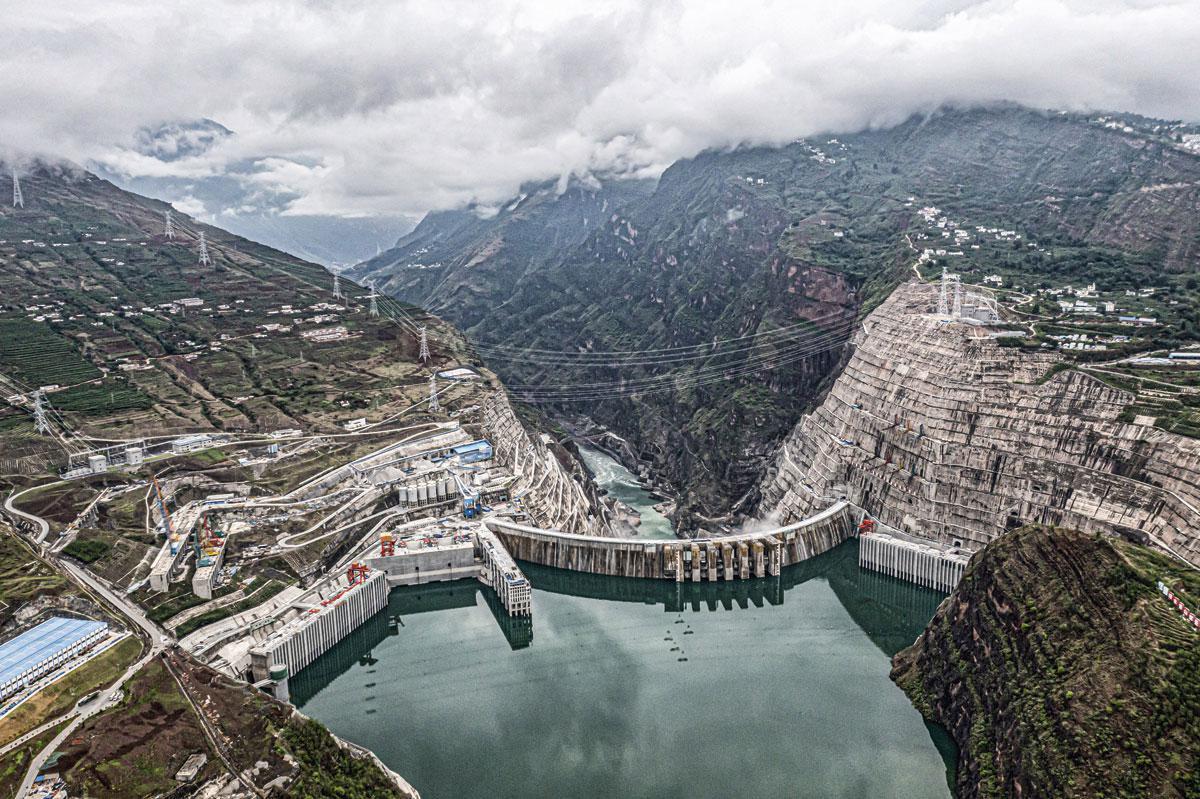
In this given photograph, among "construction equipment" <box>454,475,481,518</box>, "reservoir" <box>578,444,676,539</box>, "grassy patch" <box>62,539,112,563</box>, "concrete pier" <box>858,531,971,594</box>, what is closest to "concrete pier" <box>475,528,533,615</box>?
"construction equipment" <box>454,475,481,518</box>

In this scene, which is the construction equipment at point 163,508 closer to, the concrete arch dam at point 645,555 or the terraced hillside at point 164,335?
the terraced hillside at point 164,335

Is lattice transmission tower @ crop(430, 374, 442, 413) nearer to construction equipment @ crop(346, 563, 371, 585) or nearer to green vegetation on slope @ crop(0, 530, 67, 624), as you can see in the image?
construction equipment @ crop(346, 563, 371, 585)

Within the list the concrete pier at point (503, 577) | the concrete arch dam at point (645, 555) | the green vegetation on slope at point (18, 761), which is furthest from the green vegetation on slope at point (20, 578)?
the concrete arch dam at point (645, 555)

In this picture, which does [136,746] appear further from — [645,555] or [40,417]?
[40,417]

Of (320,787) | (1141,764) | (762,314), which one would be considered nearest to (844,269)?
(762,314)

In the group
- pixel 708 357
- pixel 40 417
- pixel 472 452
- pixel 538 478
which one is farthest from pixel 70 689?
pixel 708 357

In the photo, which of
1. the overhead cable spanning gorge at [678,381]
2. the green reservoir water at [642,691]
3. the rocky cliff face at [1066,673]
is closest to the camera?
the rocky cliff face at [1066,673]
